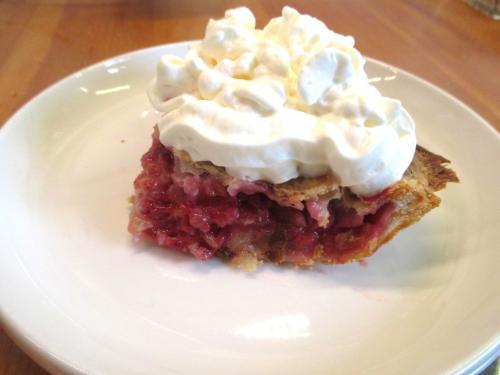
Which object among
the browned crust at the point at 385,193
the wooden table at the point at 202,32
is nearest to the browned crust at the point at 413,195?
the browned crust at the point at 385,193

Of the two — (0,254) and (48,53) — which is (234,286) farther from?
(48,53)

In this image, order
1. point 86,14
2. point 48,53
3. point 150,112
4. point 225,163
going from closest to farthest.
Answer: point 225,163
point 150,112
point 48,53
point 86,14

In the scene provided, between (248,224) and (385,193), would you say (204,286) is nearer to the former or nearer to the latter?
(248,224)

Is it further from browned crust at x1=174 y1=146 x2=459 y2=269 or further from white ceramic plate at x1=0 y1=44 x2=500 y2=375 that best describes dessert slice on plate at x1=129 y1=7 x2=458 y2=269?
white ceramic plate at x1=0 y1=44 x2=500 y2=375

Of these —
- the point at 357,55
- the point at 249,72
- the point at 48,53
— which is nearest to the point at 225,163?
the point at 249,72

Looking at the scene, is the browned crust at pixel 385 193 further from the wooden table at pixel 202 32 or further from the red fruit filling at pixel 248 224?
the wooden table at pixel 202 32

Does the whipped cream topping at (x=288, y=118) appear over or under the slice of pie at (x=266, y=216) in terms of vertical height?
over
